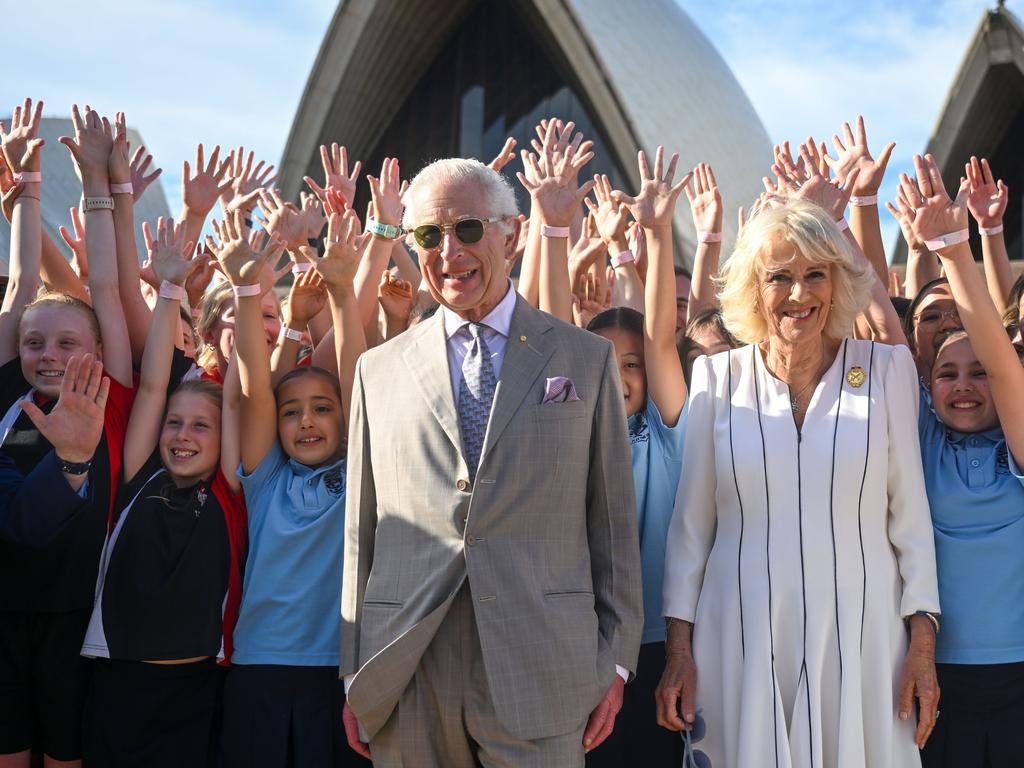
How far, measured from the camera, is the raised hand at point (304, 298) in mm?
3438


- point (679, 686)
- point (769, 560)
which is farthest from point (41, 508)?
point (769, 560)

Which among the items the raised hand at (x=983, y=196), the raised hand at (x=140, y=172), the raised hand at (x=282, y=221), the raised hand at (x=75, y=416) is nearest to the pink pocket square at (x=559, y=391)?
the raised hand at (x=75, y=416)

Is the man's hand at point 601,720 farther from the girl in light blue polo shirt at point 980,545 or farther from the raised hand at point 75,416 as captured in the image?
the raised hand at point 75,416

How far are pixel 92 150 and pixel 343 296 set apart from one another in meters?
1.15

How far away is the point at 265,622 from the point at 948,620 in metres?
1.84

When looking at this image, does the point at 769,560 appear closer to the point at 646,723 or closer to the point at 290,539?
the point at 646,723

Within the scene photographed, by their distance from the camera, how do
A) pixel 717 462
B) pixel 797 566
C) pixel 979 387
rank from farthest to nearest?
pixel 979 387
pixel 717 462
pixel 797 566

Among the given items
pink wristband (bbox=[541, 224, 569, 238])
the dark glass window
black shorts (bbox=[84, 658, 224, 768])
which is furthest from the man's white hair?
the dark glass window

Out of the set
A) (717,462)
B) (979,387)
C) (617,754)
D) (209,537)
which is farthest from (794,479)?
(209,537)

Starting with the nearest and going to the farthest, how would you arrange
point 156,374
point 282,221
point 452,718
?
point 452,718, point 156,374, point 282,221

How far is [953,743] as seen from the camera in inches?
94.8

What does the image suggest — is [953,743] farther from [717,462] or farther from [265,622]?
[265,622]

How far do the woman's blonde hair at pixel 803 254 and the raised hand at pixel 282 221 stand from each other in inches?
77.1

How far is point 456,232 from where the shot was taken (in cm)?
219
